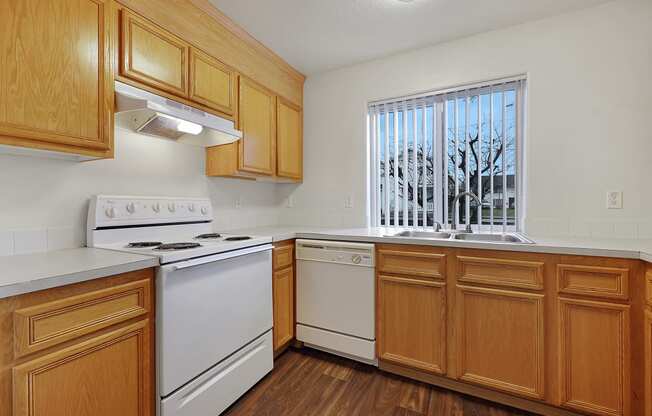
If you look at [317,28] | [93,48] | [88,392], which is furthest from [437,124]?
[88,392]

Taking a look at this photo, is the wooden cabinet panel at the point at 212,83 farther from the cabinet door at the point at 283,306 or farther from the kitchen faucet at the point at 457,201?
the kitchen faucet at the point at 457,201

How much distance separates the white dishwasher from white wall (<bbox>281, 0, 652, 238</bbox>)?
1176mm

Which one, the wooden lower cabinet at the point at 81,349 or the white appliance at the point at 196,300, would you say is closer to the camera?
the wooden lower cabinet at the point at 81,349

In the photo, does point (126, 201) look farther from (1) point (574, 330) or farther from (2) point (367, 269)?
(1) point (574, 330)

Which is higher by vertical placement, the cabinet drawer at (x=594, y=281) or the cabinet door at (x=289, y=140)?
the cabinet door at (x=289, y=140)

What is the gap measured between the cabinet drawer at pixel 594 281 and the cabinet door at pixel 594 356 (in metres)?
0.05

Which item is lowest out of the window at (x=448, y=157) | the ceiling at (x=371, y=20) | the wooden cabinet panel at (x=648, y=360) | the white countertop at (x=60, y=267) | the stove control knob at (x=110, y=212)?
the wooden cabinet panel at (x=648, y=360)

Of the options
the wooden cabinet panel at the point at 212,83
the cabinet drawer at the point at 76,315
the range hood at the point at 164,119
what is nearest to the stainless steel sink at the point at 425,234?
the range hood at the point at 164,119

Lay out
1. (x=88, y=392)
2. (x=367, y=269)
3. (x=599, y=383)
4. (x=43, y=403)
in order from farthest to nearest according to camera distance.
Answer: (x=367, y=269) → (x=599, y=383) → (x=88, y=392) → (x=43, y=403)

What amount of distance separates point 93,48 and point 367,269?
1.81m

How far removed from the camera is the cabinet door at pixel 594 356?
1.39 meters

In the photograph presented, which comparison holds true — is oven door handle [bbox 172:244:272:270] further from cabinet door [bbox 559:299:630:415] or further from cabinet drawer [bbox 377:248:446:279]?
cabinet door [bbox 559:299:630:415]

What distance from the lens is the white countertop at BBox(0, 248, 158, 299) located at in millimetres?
903

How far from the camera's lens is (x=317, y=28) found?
6.88ft
